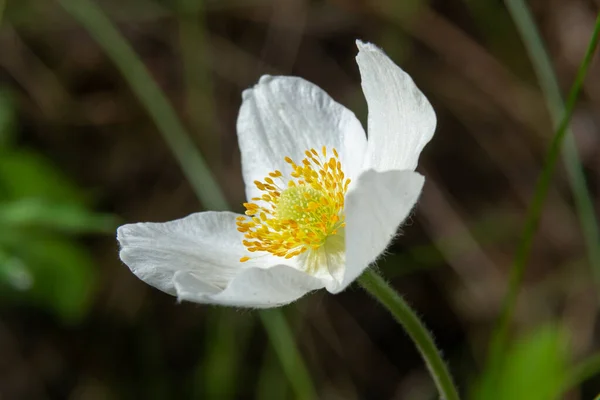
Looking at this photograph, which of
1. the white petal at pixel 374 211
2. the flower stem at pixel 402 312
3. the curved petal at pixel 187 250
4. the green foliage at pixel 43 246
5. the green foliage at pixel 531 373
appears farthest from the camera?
the green foliage at pixel 43 246

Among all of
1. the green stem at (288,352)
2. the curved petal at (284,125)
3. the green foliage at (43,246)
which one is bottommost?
the green stem at (288,352)

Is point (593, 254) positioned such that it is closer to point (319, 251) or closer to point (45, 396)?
point (319, 251)

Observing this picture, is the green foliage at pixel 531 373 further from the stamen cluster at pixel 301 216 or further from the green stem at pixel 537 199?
the stamen cluster at pixel 301 216

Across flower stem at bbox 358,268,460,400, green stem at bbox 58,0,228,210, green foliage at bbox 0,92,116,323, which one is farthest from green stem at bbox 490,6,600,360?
green foliage at bbox 0,92,116,323

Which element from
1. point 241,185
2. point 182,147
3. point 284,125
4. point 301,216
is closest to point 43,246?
point 182,147

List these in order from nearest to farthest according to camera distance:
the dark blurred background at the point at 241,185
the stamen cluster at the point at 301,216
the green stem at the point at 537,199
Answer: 1. the stamen cluster at the point at 301,216
2. the green stem at the point at 537,199
3. the dark blurred background at the point at 241,185

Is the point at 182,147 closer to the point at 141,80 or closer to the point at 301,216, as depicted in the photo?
the point at 141,80

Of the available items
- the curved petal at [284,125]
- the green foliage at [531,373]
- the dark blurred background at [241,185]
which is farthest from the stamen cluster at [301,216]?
the dark blurred background at [241,185]
